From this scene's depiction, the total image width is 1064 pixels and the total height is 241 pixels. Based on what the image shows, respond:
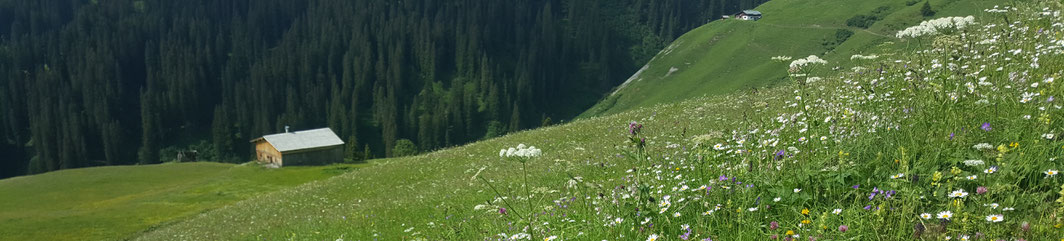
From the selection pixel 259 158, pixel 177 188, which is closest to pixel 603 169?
pixel 177 188

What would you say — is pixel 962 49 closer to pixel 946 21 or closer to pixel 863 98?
pixel 946 21

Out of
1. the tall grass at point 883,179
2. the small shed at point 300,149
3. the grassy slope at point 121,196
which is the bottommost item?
the small shed at point 300,149

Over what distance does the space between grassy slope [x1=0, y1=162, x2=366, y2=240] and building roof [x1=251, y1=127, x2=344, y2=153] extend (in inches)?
259

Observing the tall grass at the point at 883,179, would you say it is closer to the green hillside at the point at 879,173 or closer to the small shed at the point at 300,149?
the green hillside at the point at 879,173

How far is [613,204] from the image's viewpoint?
715 centimetres

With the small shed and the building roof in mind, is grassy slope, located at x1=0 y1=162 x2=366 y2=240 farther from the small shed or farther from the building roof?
the building roof

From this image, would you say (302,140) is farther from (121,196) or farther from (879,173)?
(879,173)

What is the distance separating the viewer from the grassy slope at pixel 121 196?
5000cm

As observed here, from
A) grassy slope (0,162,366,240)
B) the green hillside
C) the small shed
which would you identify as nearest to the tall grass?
the green hillside

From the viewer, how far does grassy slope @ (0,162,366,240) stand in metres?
50.0

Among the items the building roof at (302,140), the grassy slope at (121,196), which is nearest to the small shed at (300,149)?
the building roof at (302,140)

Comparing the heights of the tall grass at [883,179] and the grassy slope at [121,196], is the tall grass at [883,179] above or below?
above

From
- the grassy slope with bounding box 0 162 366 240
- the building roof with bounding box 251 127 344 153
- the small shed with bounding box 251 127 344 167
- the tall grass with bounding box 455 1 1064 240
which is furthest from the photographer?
the building roof with bounding box 251 127 344 153

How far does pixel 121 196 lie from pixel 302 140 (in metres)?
37.8
